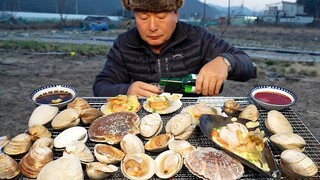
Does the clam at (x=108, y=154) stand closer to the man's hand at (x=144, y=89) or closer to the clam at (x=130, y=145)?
the clam at (x=130, y=145)

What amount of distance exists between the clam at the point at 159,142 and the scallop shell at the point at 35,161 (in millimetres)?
604

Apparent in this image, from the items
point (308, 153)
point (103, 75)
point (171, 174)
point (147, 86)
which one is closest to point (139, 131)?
point (171, 174)

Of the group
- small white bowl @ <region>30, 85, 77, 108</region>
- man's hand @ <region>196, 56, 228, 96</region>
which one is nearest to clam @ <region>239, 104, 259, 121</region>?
man's hand @ <region>196, 56, 228, 96</region>

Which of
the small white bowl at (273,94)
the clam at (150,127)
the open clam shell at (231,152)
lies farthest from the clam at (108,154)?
the small white bowl at (273,94)

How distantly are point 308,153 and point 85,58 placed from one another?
45.5 feet

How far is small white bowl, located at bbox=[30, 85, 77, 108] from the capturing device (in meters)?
2.20

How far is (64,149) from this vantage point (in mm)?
1603

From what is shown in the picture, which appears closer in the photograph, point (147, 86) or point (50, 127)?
point (50, 127)

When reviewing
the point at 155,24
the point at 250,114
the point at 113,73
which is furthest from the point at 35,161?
the point at 113,73

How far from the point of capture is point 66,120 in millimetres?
1835

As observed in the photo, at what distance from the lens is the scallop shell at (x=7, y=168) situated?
136 cm

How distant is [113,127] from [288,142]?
1.16 m

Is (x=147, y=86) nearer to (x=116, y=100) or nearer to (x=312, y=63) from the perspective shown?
(x=116, y=100)

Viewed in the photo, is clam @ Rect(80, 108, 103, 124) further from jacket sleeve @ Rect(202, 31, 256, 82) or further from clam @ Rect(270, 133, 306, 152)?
jacket sleeve @ Rect(202, 31, 256, 82)
